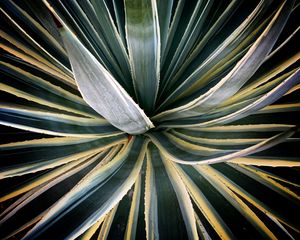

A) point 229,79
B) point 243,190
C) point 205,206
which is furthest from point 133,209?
point 229,79

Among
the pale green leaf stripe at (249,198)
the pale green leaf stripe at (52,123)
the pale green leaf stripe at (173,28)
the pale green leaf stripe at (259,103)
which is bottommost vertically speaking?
the pale green leaf stripe at (249,198)

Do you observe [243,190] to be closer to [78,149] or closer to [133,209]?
[133,209]

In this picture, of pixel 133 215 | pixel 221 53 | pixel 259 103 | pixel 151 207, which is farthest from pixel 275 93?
pixel 133 215

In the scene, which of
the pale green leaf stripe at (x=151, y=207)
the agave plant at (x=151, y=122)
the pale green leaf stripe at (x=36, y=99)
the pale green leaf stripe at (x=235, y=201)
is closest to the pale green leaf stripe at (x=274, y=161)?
the agave plant at (x=151, y=122)

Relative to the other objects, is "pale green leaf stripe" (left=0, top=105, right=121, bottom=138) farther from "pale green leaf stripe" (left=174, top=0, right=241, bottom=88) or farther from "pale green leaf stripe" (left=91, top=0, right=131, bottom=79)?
"pale green leaf stripe" (left=174, top=0, right=241, bottom=88)

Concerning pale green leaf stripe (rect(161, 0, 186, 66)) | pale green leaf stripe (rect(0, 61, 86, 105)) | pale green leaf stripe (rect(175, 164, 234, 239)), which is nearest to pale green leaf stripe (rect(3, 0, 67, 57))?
pale green leaf stripe (rect(0, 61, 86, 105))

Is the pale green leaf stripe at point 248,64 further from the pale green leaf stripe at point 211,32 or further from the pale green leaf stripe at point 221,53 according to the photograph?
the pale green leaf stripe at point 211,32
